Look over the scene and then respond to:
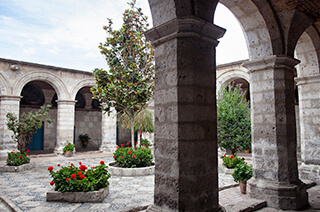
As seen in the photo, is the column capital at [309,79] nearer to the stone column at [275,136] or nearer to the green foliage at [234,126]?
the stone column at [275,136]

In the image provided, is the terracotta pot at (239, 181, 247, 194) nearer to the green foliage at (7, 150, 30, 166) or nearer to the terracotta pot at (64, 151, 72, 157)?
the green foliage at (7, 150, 30, 166)

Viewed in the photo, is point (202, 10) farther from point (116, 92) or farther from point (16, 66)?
point (16, 66)

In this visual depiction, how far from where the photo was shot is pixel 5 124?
10.7m

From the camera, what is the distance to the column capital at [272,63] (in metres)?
4.23

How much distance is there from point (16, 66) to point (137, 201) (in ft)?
31.1

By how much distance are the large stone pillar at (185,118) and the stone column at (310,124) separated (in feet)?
13.6

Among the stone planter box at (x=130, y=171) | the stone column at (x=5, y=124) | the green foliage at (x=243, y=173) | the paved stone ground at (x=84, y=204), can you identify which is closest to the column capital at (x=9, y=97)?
the stone column at (x=5, y=124)

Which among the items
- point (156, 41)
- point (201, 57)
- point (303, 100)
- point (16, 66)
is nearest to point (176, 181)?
point (201, 57)

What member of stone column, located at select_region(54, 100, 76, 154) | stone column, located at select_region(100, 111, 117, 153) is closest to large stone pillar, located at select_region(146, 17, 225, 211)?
stone column, located at select_region(54, 100, 76, 154)

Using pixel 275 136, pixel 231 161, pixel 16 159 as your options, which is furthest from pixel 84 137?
pixel 275 136

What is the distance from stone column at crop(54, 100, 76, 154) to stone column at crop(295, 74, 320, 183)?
10822 millimetres

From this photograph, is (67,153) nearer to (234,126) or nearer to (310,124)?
(234,126)

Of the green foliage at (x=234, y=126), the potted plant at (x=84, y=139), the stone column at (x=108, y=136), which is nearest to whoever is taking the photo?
the green foliage at (x=234, y=126)

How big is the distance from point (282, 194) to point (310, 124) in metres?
2.69
